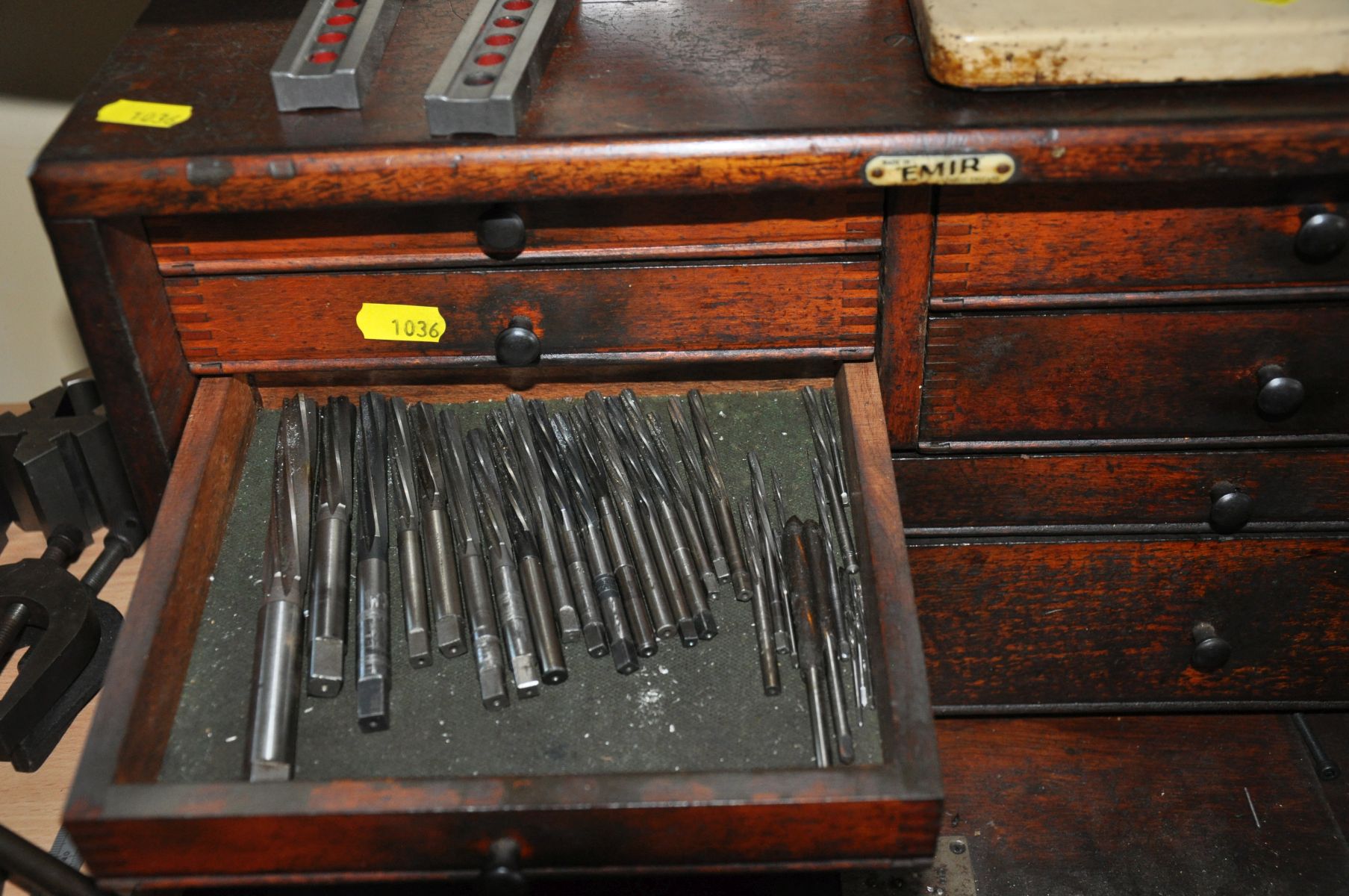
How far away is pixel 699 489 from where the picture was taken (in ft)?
4.08

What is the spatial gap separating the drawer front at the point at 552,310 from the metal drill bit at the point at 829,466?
6cm

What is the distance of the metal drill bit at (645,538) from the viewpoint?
1.12 metres

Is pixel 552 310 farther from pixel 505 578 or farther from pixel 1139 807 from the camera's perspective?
pixel 1139 807

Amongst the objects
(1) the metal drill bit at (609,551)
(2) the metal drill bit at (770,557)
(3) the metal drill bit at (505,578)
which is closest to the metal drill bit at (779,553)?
(2) the metal drill bit at (770,557)

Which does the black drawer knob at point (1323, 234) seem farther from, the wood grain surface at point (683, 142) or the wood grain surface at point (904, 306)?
the wood grain surface at point (904, 306)

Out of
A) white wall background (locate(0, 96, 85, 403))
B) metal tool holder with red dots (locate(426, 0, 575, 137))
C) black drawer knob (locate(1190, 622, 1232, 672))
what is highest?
metal tool holder with red dots (locate(426, 0, 575, 137))

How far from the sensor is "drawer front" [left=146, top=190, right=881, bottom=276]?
1192 mm

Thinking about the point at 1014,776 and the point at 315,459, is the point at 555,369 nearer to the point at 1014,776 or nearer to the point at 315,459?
the point at 315,459

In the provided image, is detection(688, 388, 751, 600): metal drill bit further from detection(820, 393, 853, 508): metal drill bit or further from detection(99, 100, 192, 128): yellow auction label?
detection(99, 100, 192, 128): yellow auction label

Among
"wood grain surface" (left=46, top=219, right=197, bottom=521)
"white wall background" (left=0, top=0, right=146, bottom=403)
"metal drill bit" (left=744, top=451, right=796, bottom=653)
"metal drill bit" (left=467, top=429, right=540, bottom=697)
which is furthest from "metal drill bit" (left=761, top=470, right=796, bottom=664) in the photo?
"white wall background" (left=0, top=0, right=146, bottom=403)

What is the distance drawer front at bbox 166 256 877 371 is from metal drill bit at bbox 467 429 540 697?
12 cm

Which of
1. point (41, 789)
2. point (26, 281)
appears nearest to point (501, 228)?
point (41, 789)

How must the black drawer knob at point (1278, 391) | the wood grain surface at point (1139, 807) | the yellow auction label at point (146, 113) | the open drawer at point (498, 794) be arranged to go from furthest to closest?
the wood grain surface at point (1139, 807), the black drawer knob at point (1278, 391), the yellow auction label at point (146, 113), the open drawer at point (498, 794)

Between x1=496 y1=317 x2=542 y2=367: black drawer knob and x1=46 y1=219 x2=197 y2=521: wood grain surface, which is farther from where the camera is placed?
x1=496 y1=317 x2=542 y2=367: black drawer knob
